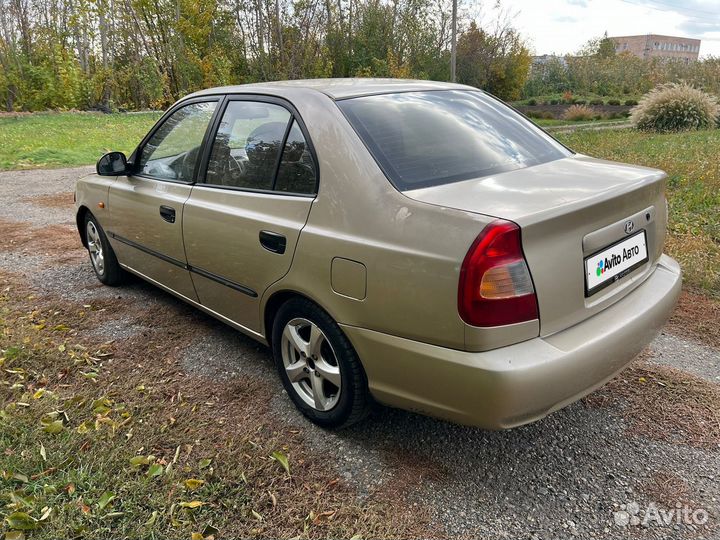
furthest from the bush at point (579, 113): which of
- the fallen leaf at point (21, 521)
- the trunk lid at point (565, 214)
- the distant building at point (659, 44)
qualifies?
the distant building at point (659, 44)

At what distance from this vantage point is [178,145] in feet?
11.5

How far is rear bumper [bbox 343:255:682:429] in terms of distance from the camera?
1.88m

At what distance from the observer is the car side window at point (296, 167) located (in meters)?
2.50

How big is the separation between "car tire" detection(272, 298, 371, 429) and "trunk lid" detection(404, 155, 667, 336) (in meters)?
0.72

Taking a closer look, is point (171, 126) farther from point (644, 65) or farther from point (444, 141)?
point (644, 65)

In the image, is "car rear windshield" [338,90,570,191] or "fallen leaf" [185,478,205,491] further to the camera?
"car rear windshield" [338,90,570,191]

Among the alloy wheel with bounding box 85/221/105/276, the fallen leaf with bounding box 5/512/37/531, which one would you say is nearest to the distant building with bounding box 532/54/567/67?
the alloy wheel with bounding box 85/221/105/276

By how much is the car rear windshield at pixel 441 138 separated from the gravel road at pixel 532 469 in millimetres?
1203

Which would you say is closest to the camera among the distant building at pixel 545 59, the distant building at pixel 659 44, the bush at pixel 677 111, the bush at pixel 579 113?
the bush at pixel 677 111

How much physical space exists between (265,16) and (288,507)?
1135 inches

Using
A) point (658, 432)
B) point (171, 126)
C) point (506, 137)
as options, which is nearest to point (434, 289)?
point (506, 137)

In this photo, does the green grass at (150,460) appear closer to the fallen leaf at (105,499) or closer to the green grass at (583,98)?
the fallen leaf at (105,499)

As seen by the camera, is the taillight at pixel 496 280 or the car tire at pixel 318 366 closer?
the taillight at pixel 496 280

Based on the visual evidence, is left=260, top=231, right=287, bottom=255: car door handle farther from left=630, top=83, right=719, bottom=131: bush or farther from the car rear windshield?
left=630, top=83, right=719, bottom=131: bush
